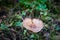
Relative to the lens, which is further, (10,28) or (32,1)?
(32,1)

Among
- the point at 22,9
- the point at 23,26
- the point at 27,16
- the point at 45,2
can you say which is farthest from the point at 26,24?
the point at 45,2

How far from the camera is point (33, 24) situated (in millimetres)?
3227

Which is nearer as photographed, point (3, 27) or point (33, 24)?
point (3, 27)

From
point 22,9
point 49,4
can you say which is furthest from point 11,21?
point 49,4

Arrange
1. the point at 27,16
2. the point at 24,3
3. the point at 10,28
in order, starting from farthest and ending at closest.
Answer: the point at 24,3, the point at 27,16, the point at 10,28

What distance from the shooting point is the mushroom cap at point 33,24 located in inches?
123

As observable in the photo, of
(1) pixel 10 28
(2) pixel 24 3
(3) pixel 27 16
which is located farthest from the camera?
(2) pixel 24 3

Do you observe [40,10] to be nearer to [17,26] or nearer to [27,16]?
[27,16]

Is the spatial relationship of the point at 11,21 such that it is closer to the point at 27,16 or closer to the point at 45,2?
the point at 27,16

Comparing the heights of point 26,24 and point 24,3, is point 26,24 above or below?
below

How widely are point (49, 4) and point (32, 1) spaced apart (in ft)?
1.05

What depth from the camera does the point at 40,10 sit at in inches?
138

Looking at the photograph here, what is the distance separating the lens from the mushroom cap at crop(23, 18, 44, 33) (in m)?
3.12

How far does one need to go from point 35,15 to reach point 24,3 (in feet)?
1.06
